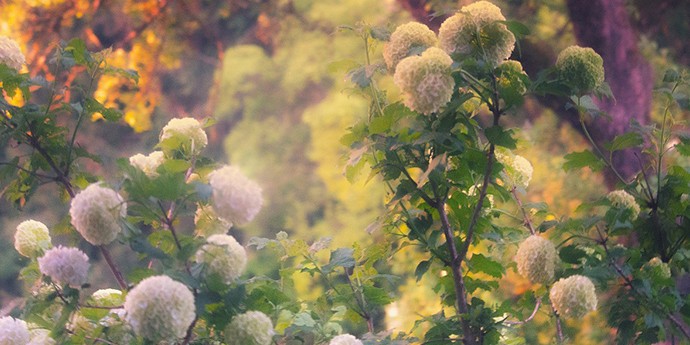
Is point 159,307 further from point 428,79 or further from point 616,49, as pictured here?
point 616,49

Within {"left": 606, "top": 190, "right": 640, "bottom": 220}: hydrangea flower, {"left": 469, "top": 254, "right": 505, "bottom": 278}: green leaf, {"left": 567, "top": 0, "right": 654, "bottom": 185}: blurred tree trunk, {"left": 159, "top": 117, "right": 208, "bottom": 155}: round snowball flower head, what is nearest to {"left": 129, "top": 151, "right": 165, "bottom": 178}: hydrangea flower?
Result: {"left": 159, "top": 117, "right": 208, "bottom": 155}: round snowball flower head

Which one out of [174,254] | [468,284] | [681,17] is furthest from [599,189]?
[174,254]

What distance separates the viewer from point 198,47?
4.66 metres

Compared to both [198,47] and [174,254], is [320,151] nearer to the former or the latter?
[198,47]

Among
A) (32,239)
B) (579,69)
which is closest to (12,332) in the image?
(32,239)

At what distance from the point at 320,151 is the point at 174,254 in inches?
129

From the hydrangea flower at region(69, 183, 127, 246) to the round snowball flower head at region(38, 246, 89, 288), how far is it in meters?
0.06

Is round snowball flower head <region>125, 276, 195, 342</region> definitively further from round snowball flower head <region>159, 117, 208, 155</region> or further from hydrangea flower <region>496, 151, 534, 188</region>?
hydrangea flower <region>496, 151, 534, 188</region>

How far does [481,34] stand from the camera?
29.2 inches

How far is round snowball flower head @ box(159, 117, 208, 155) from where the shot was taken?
0.77 m

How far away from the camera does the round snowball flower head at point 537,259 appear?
2.65ft

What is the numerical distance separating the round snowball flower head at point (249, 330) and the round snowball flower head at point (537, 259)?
0.28 m

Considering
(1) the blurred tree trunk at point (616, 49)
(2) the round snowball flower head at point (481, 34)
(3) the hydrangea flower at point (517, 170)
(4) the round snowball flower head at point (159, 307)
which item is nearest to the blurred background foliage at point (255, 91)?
(1) the blurred tree trunk at point (616, 49)

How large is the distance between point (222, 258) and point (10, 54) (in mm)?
356
